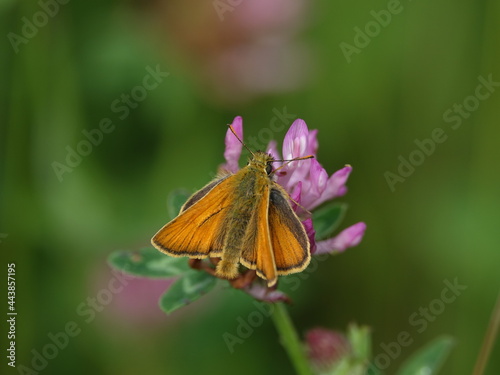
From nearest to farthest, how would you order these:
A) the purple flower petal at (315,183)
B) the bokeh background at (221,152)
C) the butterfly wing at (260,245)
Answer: the butterfly wing at (260,245) < the purple flower petal at (315,183) < the bokeh background at (221,152)

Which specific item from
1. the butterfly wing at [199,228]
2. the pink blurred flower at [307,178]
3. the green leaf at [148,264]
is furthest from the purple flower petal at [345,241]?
the green leaf at [148,264]

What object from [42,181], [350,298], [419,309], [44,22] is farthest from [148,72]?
[419,309]

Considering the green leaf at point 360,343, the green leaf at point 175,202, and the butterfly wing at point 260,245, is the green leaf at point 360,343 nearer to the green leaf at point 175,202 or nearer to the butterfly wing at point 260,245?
the butterfly wing at point 260,245

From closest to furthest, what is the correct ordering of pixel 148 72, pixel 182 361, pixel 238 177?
pixel 238 177 → pixel 182 361 → pixel 148 72

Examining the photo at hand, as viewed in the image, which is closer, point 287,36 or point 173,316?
point 173,316

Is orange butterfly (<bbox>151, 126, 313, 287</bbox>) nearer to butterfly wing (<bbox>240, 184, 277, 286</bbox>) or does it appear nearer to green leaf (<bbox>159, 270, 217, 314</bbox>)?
butterfly wing (<bbox>240, 184, 277, 286</bbox>)

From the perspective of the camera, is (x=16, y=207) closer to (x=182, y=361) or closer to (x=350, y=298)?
(x=182, y=361)
